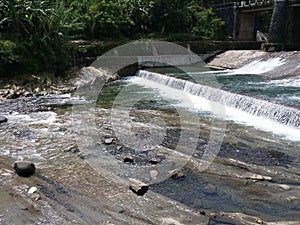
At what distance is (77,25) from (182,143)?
13233 mm

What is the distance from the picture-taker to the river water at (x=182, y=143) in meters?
4.84

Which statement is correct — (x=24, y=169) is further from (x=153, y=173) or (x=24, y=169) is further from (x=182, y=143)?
(x=182, y=143)

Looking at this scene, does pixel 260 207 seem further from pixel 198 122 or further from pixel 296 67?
pixel 296 67

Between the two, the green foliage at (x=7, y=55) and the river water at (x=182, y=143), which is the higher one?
the green foliage at (x=7, y=55)

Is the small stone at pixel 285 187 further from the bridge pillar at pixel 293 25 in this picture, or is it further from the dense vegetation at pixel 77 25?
the bridge pillar at pixel 293 25

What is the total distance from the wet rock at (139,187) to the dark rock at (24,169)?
1.67 m

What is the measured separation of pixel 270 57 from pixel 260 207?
14.6 m

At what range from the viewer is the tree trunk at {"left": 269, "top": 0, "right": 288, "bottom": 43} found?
19.8m

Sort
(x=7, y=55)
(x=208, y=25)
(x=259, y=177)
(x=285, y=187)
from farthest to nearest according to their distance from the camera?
(x=208, y=25) → (x=7, y=55) → (x=259, y=177) → (x=285, y=187)

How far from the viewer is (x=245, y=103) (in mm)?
9844

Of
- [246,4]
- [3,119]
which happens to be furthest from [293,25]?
[3,119]

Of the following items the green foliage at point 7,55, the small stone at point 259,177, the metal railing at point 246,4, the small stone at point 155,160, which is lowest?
the small stone at point 155,160

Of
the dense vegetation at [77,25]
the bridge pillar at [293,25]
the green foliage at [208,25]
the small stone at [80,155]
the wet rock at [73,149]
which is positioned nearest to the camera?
the small stone at [80,155]

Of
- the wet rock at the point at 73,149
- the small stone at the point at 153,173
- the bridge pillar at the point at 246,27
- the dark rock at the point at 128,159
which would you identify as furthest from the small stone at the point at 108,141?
the bridge pillar at the point at 246,27
